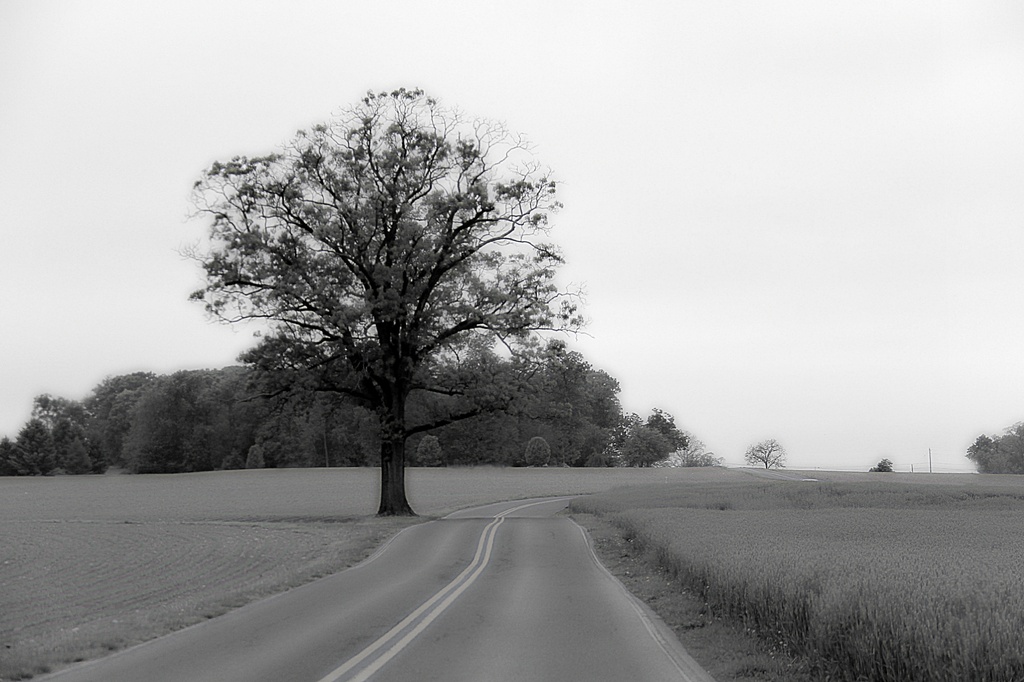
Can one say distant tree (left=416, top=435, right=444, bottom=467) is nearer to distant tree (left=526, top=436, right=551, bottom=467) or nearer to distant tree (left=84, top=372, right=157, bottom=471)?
distant tree (left=526, top=436, right=551, bottom=467)

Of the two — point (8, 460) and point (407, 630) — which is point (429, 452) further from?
point (407, 630)

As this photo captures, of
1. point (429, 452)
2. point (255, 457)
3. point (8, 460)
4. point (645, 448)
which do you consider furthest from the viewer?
point (645, 448)

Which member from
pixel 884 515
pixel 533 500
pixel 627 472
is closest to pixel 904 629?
pixel 884 515

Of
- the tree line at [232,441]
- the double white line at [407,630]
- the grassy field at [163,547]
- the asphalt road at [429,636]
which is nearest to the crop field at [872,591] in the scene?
the asphalt road at [429,636]

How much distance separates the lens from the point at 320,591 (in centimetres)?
1677

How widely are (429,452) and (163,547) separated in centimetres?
7437

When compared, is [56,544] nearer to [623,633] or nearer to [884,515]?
[623,633]

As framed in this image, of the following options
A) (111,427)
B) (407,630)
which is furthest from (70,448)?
(407,630)

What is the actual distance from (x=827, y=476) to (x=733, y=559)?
8534cm

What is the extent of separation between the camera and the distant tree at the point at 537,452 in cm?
10369

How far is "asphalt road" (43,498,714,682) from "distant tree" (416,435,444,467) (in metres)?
81.6

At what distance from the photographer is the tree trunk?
39.7 m

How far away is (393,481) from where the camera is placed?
132 ft

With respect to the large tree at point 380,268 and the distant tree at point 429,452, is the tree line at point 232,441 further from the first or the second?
the large tree at point 380,268
